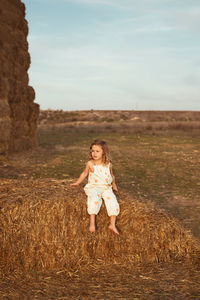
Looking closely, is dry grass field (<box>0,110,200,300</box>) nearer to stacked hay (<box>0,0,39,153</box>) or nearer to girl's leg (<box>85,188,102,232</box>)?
girl's leg (<box>85,188,102,232</box>)

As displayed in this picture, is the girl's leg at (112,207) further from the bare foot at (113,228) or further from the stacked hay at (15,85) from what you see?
the stacked hay at (15,85)

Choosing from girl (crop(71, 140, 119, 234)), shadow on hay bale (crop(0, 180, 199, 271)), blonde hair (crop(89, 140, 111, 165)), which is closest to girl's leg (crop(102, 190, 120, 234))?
girl (crop(71, 140, 119, 234))

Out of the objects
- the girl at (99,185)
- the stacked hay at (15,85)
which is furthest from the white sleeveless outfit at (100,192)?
the stacked hay at (15,85)

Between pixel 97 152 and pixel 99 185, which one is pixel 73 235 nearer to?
pixel 99 185

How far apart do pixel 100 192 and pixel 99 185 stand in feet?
0.51

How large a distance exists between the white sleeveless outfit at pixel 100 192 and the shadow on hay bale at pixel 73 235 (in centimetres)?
12

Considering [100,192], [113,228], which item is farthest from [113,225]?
[100,192]

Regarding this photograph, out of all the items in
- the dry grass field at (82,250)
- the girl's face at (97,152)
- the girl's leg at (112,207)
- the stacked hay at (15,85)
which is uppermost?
the stacked hay at (15,85)

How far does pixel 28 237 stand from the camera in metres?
4.30

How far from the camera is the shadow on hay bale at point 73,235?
4297mm

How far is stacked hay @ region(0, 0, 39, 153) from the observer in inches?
484

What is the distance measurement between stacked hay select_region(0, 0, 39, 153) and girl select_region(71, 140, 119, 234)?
7.72 meters

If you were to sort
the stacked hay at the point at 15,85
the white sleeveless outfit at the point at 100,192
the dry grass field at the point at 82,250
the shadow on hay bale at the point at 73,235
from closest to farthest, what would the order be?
the dry grass field at the point at 82,250
the shadow on hay bale at the point at 73,235
the white sleeveless outfit at the point at 100,192
the stacked hay at the point at 15,85

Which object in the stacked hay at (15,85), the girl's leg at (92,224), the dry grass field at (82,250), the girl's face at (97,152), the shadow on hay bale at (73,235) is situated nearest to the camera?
the dry grass field at (82,250)
